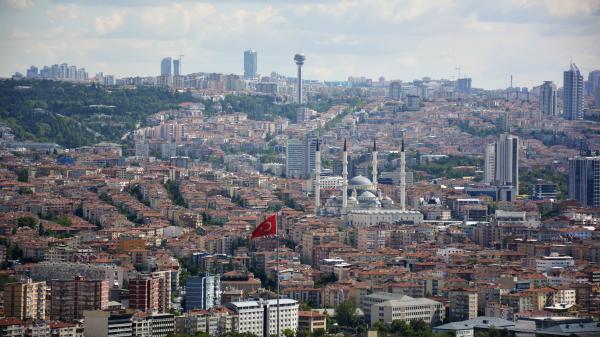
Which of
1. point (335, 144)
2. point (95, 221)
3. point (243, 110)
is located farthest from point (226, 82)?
point (95, 221)

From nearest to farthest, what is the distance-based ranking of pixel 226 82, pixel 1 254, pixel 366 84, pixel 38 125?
pixel 1 254
pixel 38 125
pixel 226 82
pixel 366 84

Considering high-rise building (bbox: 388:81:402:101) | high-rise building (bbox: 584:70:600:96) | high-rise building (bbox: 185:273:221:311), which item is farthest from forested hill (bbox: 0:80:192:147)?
high-rise building (bbox: 185:273:221:311)

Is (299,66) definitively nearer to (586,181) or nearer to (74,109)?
(74,109)

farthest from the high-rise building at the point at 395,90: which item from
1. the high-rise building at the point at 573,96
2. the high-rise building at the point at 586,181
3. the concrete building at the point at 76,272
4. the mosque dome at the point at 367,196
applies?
the concrete building at the point at 76,272

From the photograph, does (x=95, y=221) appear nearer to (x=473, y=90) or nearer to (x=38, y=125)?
(x=38, y=125)

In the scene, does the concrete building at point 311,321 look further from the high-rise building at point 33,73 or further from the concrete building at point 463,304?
the high-rise building at point 33,73
